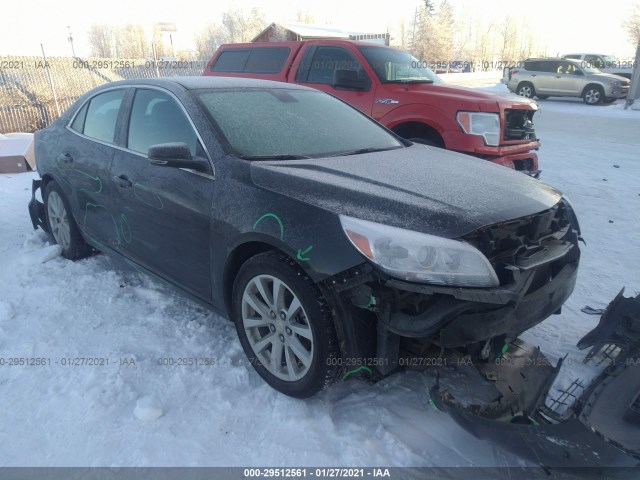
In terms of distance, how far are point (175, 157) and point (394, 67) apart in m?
4.57

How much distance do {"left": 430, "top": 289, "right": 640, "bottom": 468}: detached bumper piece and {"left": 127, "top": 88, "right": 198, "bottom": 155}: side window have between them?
212 cm

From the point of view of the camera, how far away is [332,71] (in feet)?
21.8

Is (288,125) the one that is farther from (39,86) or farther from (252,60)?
(39,86)

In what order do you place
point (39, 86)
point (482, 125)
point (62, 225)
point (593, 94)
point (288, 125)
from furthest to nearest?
point (593, 94) < point (39, 86) < point (482, 125) < point (62, 225) < point (288, 125)

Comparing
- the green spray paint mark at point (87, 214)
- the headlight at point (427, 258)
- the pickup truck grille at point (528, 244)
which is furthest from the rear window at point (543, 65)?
the headlight at point (427, 258)

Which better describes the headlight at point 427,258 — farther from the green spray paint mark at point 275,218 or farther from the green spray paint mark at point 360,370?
the green spray paint mark at point 360,370

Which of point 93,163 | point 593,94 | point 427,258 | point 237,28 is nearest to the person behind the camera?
point 427,258

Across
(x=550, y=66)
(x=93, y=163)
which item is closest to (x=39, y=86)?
(x=93, y=163)

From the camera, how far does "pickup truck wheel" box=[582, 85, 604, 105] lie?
19.4 m

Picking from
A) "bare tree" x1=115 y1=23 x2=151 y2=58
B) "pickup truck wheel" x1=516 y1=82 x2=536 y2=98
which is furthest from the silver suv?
"bare tree" x1=115 y1=23 x2=151 y2=58

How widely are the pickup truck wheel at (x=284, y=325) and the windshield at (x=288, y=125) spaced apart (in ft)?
2.43

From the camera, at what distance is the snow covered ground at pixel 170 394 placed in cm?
224

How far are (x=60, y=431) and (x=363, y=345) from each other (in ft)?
5.18

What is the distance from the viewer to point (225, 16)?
84.4 meters
